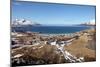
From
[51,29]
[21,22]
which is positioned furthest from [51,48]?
[21,22]

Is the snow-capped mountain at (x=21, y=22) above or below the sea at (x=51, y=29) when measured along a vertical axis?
above

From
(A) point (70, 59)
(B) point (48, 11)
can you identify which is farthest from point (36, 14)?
(A) point (70, 59)

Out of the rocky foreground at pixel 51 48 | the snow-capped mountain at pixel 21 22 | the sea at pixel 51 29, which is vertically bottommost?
the rocky foreground at pixel 51 48

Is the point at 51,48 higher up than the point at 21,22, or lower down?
lower down

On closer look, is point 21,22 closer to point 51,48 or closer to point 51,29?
point 51,29

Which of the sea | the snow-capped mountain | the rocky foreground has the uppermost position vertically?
the snow-capped mountain

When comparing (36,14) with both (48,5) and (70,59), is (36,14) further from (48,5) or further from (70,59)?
(70,59)

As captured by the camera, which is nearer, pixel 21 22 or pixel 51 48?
pixel 21 22

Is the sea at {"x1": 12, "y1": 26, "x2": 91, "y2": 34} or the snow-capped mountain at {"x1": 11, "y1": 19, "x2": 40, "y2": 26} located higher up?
the snow-capped mountain at {"x1": 11, "y1": 19, "x2": 40, "y2": 26}
